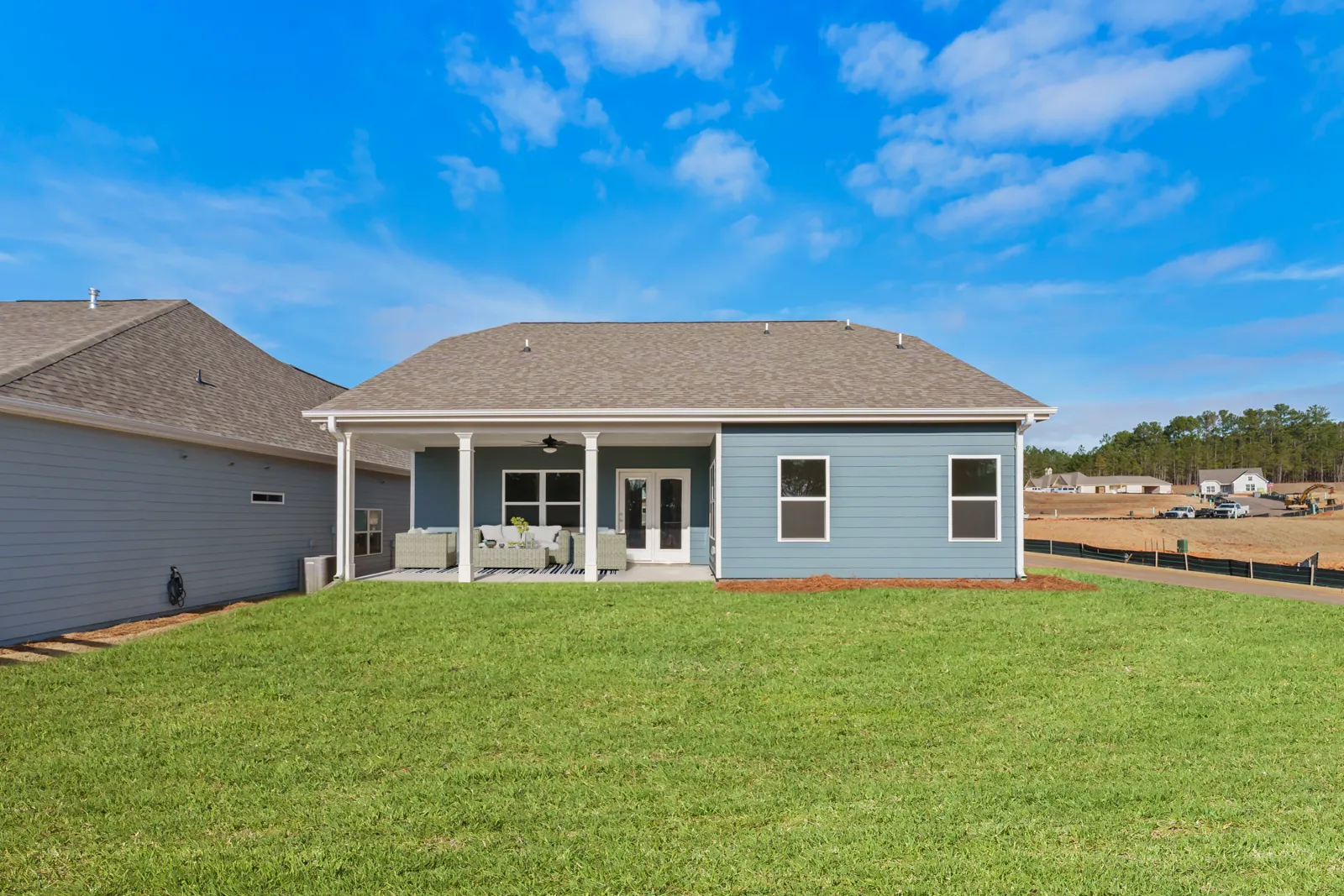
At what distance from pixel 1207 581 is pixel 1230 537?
27.3m

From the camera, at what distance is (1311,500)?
197 feet

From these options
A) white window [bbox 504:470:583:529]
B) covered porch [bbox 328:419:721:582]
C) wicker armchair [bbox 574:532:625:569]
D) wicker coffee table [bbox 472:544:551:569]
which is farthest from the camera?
white window [bbox 504:470:583:529]

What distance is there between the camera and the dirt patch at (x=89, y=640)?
7.42 m

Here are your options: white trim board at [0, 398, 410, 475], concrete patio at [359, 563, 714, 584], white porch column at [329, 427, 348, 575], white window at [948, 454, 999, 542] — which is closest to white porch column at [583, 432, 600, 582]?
concrete patio at [359, 563, 714, 584]

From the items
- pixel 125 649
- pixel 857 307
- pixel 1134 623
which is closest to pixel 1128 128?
pixel 857 307

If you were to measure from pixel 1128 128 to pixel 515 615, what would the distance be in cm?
1660

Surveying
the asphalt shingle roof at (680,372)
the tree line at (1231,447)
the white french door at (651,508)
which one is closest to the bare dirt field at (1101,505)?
the tree line at (1231,447)

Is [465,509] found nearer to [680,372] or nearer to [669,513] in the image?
[669,513]

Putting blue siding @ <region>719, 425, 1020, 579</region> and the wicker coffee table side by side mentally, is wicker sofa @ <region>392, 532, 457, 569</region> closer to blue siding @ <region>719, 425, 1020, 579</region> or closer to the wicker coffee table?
the wicker coffee table

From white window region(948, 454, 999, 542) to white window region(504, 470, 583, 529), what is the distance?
7.23 metres

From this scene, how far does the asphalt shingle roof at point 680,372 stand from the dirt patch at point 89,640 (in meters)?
3.92

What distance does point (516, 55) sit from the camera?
A: 13406mm

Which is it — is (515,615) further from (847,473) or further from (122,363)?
(122,363)

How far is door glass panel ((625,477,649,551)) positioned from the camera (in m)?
13.8
